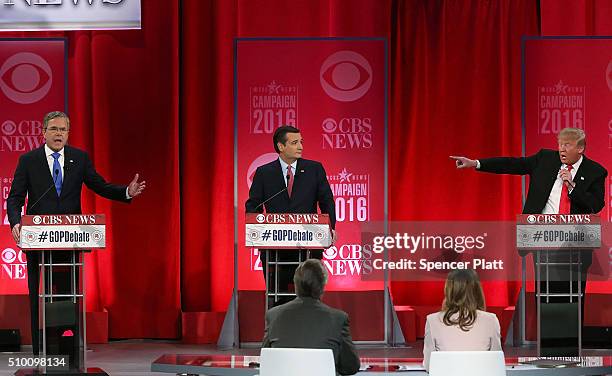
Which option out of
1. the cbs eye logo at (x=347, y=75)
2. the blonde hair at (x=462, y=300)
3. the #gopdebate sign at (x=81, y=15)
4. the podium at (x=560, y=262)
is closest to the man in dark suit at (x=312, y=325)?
the blonde hair at (x=462, y=300)

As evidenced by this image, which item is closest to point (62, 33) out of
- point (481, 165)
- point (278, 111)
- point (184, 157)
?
point (184, 157)

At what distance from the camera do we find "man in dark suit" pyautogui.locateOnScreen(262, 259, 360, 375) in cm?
484

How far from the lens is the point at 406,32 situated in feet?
30.1

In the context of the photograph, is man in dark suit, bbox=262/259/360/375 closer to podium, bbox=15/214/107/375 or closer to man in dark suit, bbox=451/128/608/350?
podium, bbox=15/214/107/375

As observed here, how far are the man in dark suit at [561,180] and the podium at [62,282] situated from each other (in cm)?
232

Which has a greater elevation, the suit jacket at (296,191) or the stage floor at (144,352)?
the suit jacket at (296,191)

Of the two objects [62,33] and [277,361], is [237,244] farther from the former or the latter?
[277,361]


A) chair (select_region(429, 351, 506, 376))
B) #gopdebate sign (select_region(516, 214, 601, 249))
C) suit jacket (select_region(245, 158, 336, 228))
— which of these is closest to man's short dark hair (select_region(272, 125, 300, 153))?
suit jacket (select_region(245, 158, 336, 228))

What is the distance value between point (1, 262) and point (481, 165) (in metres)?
3.74

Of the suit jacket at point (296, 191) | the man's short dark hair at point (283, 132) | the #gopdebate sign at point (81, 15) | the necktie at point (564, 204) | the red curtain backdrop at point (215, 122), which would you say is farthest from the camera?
the red curtain backdrop at point (215, 122)

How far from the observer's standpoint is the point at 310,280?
16.0ft

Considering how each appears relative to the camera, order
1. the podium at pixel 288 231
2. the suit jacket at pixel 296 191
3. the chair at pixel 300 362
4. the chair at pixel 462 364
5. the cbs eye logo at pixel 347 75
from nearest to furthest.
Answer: the chair at pixel 462 364 → the chair at pixel 300 362 → the podium at pixel 288 231 → the suit jacket at pixel 296 191 → the cbs eye logo at pixel 347 75

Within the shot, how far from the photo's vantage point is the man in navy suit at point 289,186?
7.17 meters

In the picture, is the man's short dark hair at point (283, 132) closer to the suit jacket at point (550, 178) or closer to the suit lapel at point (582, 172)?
the suit jacket at point (550, 178)
